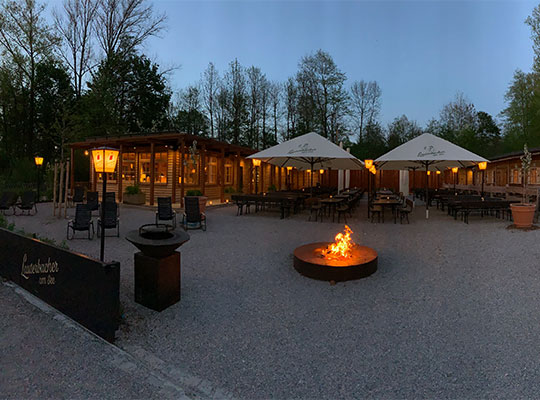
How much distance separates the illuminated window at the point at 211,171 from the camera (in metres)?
17.5

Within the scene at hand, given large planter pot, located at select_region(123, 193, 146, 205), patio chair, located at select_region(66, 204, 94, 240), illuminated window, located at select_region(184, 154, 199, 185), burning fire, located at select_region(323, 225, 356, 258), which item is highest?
illuminated window, located at select_region(184, 154, 199, 185)

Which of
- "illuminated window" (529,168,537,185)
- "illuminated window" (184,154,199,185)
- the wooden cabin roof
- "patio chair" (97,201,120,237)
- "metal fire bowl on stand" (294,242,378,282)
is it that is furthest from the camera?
"illuminated window" (529,168,537,185)

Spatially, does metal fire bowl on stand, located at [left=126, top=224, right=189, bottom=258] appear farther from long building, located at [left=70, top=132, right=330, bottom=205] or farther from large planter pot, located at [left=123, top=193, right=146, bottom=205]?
large planter pot, located at [left=123, top=193, right=146, bottom=205]

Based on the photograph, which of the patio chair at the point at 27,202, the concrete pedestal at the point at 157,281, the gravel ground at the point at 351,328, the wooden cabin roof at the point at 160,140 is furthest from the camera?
the wooden cabin roof at the point at 160,140

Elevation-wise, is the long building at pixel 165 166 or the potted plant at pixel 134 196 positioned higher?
the long building at pixel 165 166

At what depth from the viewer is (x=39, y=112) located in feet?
82.2

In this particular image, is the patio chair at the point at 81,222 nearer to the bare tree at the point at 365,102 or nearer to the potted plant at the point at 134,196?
the potted plant at the point at 134,196

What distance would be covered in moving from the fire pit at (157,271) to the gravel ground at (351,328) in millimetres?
139

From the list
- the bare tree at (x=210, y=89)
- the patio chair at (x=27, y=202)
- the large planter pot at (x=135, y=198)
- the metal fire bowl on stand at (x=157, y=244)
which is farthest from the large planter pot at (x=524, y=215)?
the bare tree at (x=210, y=89)

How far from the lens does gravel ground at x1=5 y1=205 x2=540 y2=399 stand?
2242 millimetres

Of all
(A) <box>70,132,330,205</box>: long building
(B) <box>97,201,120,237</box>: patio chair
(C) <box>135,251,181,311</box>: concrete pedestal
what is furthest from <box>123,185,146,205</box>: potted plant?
(C) <box>135,251,181,311</box>: concrete pedestal

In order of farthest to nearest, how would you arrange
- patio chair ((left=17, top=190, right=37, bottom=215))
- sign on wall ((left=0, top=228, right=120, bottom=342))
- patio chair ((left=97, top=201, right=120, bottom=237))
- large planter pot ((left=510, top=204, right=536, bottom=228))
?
patio chair ((left=17, top=190, right=37, bottom=215)), large planter pot ((left=510, top=204, right=536, bottom=228)), patio chair ((left=97, top=201, right=120, bottom=237)), sign on wall ((left=0, top=228, right=120, bottom=342))

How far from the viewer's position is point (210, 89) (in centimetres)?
3108

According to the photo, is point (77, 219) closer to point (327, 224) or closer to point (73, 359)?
point (73, 359)
